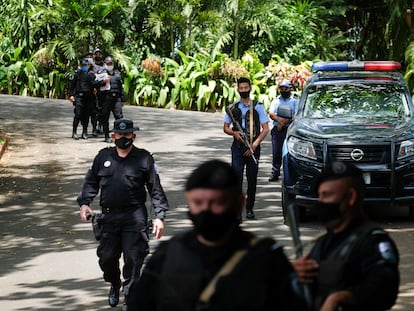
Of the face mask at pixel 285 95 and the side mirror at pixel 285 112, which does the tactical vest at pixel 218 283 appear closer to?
the side mirror at pixel 285 112

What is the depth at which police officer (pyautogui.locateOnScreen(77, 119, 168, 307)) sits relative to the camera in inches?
360

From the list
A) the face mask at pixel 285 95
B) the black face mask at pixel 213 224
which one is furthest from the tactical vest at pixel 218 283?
the face mask at pixel 285 95

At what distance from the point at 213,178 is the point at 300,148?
375 inches

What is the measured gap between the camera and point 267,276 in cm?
385

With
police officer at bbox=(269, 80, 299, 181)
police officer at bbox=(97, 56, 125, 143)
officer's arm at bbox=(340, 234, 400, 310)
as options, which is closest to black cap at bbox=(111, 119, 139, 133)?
officer's arm at bbox=(340, 234, 400, 310)

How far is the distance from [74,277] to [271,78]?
20.3m

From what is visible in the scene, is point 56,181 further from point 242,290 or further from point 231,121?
point 242,290

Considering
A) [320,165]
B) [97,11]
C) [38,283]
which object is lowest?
[38,283]

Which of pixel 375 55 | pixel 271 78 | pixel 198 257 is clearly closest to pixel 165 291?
pixel 198 257

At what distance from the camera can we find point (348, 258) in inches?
182

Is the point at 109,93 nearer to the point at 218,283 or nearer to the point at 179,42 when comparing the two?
the point at 179,42

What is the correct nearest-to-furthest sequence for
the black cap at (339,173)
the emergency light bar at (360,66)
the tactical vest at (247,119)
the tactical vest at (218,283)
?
the tactical vest at (218,283) → the black cap at (339,173) → the tactical vest at (247,119) → the emergency light bar at (360,66)

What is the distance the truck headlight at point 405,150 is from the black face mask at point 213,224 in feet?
31.3

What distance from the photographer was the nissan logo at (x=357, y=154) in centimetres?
1311
